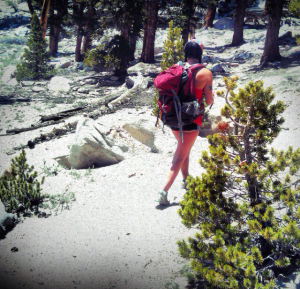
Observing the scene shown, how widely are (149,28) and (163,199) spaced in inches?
593

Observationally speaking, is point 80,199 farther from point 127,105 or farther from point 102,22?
point 102,22

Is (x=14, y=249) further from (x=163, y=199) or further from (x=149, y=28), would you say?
(x=149, y=28)

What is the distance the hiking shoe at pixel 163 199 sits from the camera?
11.8ft

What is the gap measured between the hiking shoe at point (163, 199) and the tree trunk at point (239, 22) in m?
18.4

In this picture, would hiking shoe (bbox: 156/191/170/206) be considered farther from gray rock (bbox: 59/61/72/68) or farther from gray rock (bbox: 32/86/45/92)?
gray rock (bbox: 59/61/72/68)

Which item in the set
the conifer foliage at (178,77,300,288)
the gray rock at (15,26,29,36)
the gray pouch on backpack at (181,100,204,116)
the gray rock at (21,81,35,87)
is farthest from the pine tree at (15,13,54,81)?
the gray rock at (15,26,29,36)

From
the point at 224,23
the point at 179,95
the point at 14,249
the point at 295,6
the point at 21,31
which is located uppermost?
the point at 224,23

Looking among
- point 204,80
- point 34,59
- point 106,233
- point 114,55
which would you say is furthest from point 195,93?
point 34,59

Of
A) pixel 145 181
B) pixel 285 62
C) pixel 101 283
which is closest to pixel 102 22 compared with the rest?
pixel 285 62

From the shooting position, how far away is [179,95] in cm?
322

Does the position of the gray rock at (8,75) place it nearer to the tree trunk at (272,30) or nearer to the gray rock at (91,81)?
the gray rock at (91,81)

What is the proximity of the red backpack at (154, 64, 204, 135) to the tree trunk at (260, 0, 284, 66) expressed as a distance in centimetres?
1042

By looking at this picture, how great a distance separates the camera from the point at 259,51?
16.8m

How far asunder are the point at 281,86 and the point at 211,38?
17.4 meters
